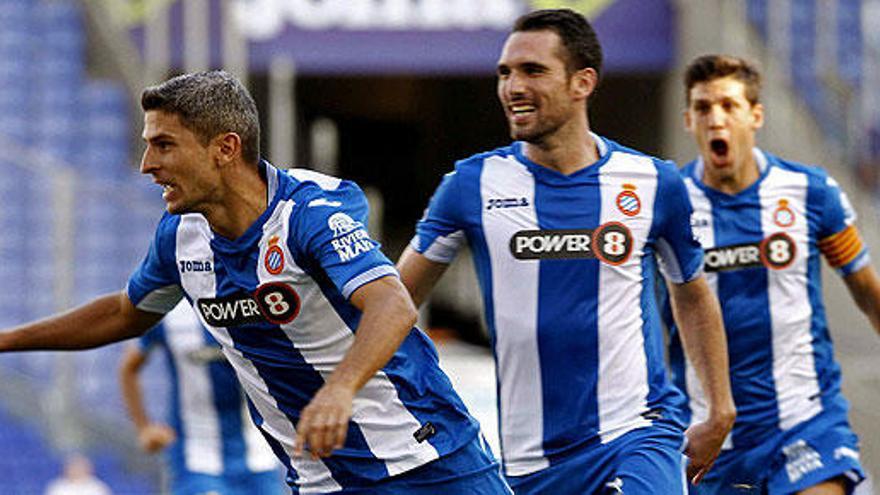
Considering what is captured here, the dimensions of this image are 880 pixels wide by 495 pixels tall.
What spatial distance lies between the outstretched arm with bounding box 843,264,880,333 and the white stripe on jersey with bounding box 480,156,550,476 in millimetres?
1740

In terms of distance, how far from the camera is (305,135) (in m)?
20.0

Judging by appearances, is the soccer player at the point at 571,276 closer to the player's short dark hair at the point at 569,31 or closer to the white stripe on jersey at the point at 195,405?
the player's short dark hair at the point at 569,31

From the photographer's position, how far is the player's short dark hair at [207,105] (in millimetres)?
4344

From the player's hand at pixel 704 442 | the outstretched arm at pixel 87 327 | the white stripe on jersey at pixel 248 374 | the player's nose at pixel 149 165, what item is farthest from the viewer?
the player's hand at pixel 704 442

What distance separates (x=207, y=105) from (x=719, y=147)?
261 centimetres

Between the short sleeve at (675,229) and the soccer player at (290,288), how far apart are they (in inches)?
37.4

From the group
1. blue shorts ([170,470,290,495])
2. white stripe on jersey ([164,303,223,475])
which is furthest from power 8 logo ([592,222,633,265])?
blue shorts ([170,470,290,495])

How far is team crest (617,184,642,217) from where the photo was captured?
5180 mm

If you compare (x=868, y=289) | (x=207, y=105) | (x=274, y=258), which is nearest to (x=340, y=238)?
(x=274, y=258)

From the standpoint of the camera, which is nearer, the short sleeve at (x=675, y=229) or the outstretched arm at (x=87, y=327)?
the outstretched arm at (x=87, y=327)

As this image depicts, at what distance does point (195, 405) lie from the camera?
758 cm

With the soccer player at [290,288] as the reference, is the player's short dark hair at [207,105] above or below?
above

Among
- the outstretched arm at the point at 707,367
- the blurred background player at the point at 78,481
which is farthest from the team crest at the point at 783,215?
the blurred background player at the point at 78,481

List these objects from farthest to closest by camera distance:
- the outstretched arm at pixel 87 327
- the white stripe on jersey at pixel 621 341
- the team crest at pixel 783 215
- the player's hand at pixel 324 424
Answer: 1. the team crest at pixel 783 215
2. the white stripe on jersey at pixel 621 341
3. the outstretched arm at pixel 87 327
4. the player's hand at pixel 324 424
